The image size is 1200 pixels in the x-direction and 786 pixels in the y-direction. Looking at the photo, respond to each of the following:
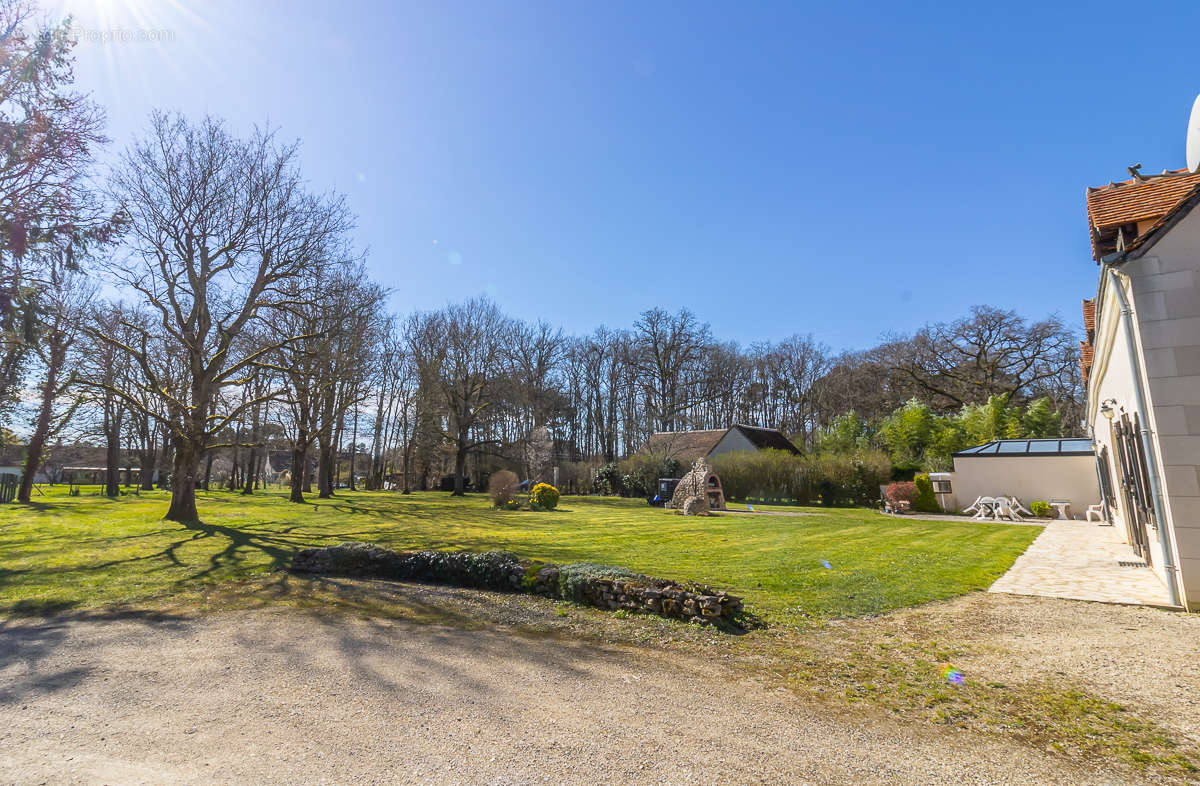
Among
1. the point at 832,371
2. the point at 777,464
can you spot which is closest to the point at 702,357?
the point at 832,371

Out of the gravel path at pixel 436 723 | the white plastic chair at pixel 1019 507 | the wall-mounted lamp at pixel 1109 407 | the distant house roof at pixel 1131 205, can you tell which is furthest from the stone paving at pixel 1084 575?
the white plastic chair at pixel 1019 507

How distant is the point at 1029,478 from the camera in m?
19.5

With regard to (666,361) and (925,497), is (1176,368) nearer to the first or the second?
(925,497)

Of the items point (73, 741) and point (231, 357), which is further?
point (231, 357)

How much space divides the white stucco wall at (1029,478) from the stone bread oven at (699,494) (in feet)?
30.5

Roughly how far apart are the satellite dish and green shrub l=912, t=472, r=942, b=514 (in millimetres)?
21165

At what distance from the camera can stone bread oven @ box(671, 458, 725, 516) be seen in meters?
21.0

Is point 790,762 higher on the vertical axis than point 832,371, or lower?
lower

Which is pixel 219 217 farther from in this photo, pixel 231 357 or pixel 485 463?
pixel 485 463

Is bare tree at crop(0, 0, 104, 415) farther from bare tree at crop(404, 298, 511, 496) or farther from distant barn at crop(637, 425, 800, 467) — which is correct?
distant barn at crop(637, 425, 800, 467)

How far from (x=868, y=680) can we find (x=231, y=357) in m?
21.7

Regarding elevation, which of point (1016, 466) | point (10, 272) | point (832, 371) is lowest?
→ point (1016, 466)

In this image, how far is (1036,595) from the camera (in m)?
7.15

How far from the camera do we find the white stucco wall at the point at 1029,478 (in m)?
18.6
